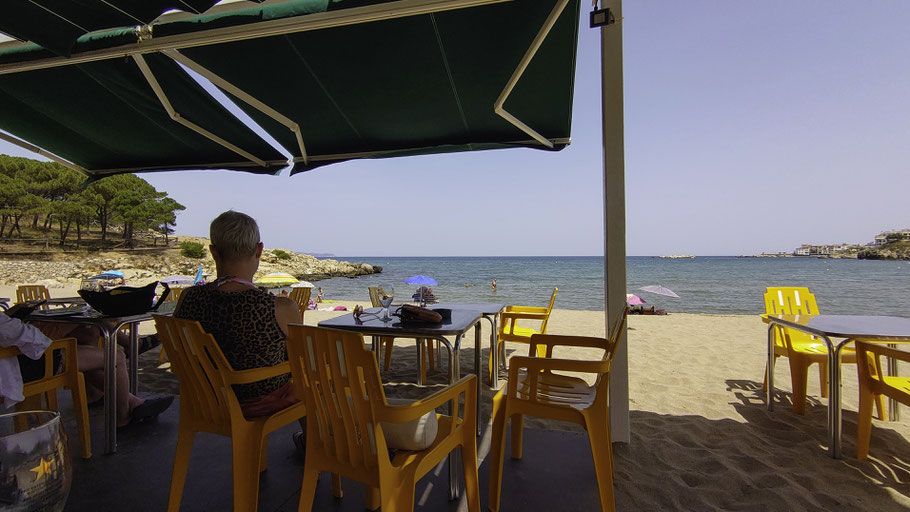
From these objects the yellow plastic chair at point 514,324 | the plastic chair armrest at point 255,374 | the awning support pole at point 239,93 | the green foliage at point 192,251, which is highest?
the awning support pole at point 239,93

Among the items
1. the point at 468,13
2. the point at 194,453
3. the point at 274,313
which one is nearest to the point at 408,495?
the point at 274,313

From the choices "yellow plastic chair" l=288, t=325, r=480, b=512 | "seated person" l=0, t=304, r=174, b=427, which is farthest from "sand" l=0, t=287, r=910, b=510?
"yellow plastic chair" l=288, t=325, r=480, b=512

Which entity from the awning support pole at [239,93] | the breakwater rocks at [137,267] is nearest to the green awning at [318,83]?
the awning support pole at [239,93]

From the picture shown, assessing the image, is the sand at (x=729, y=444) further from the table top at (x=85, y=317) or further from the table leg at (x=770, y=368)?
the table top at (x=85, y=317)

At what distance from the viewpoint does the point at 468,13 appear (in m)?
2.15

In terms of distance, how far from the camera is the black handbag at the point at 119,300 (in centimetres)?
235

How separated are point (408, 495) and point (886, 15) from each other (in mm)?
10859

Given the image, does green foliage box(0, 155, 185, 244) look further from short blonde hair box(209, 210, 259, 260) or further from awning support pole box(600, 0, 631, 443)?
awning support pole box(600, 0, 631, 443)

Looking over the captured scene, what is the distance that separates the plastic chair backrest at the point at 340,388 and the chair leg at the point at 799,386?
3.36 m

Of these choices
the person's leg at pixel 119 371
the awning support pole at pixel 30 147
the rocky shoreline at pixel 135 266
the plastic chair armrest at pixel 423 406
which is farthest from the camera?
the rocky shoreline at pixel 135 266

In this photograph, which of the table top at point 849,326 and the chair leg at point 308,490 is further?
the table top at point 849,326

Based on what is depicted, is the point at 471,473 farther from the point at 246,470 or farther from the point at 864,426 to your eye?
the point at 864,426

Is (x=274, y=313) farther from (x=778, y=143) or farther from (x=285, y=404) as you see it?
(x=778, y=143)

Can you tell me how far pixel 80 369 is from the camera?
8.34 feet
